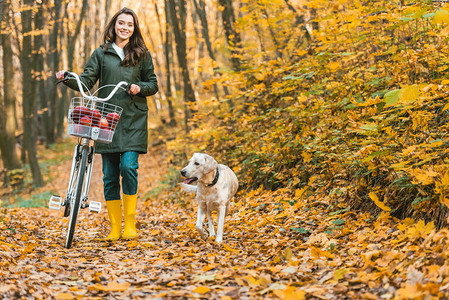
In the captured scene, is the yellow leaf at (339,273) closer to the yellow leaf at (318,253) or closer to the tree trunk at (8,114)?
the yellow leaf at (318,253)

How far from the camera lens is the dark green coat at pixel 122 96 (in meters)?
5.25

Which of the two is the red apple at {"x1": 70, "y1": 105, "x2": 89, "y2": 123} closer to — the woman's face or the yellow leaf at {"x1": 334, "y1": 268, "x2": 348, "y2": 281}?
the woman's face

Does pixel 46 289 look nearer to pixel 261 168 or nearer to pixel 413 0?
pixel 261 168

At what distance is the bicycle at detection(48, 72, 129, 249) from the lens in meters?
4.58

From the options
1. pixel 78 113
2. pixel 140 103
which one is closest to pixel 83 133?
pixel 78 113

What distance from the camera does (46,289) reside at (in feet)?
10.6

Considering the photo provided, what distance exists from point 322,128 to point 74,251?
13.2ft

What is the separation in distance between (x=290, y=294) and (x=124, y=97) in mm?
3350

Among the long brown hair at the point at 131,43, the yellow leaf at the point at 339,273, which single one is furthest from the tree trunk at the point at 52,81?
the yellow leaf at the point at 339,273

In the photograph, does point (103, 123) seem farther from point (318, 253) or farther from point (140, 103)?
point (318, 253)

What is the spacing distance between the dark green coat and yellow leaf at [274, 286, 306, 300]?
2.92 metres

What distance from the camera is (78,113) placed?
4551 mm

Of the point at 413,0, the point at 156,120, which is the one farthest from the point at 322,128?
the point at 156,120

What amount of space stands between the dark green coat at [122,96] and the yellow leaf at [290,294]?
115 inches
